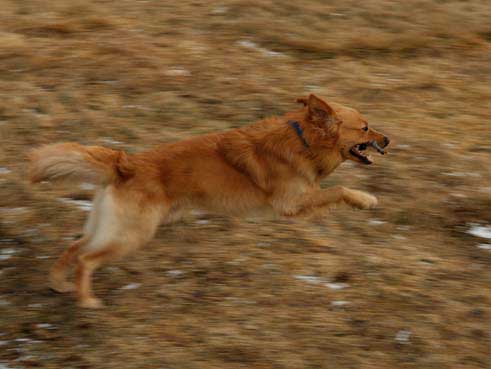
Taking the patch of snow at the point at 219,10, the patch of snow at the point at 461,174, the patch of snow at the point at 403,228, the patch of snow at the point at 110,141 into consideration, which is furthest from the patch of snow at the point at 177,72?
the patch of snow at the point at 403,228

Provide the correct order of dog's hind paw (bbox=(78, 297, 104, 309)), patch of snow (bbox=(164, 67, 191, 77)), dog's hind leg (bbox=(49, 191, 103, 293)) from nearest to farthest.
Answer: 1. dog's hind paw (bbox=(78, 297, 104, 309))
2. dog's hind leg (bbox=(49, 191, 103, 293))
3. patch of snow (bbox=(164, 67, 191, 77))

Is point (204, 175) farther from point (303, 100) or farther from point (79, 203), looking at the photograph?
point (79, 203)

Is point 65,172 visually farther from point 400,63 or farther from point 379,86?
point 400,63

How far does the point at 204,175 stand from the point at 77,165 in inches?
40.0

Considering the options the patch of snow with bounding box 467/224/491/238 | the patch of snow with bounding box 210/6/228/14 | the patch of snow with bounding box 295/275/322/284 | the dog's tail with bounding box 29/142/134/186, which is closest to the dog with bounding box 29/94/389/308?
the dog's tail with bounding box 29/142/134/186

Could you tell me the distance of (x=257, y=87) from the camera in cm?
1017

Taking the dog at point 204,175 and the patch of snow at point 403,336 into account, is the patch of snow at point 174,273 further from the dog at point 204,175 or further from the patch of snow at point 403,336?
the patch of snow at point 403,336

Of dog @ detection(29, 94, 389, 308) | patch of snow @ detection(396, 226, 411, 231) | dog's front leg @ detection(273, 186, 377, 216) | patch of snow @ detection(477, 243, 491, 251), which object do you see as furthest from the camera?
patch of snow @ detection(396, 226, 411, 231)

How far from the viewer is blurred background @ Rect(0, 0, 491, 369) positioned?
6.21 meters

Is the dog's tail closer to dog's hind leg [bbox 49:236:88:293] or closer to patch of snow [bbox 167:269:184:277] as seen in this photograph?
dog's hind leg [bbox 49:236:88:293]

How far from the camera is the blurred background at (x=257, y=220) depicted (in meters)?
6.21

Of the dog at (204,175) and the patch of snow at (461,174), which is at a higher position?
the dog at (204,175)


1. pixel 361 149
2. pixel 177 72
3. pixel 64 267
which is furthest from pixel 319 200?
pixel 177 72

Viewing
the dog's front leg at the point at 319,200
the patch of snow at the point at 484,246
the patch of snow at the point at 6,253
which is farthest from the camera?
the patch of snow at the point at 484,246
